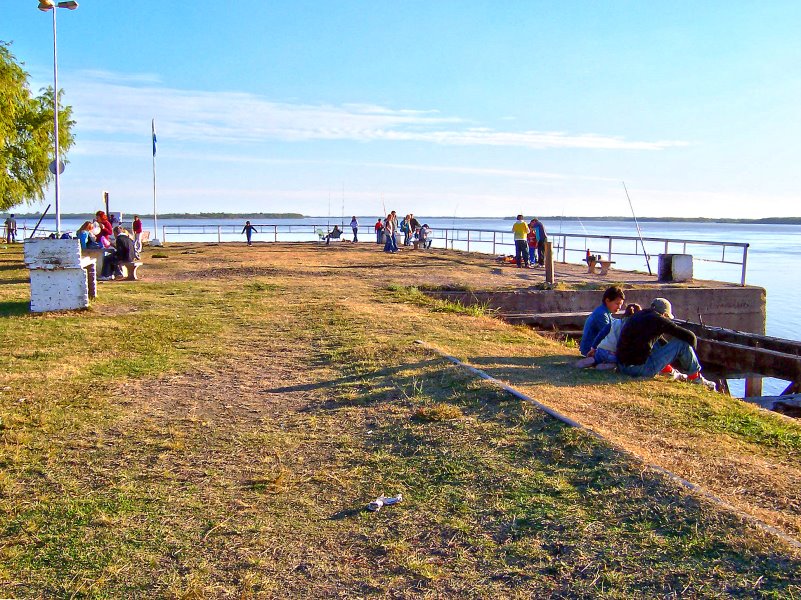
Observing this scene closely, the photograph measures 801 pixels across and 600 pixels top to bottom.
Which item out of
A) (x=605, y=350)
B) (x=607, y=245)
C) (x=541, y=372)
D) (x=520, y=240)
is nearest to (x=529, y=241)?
(x=520, y=240)

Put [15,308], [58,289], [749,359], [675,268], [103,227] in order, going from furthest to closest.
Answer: [675,268], [103,227], [749,359], [15,308], [58,289]

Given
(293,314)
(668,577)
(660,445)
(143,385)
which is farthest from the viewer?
(293,314)

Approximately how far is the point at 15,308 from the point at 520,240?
15.4m

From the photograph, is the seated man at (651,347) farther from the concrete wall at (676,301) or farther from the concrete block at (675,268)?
the concrete block at (675,268)

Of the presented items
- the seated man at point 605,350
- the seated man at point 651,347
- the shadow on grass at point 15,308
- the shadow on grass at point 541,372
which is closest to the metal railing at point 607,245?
the seated man at point 605,350

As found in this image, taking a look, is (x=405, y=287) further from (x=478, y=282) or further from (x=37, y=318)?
(x=37, y=318)

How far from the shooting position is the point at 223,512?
14.5 ft

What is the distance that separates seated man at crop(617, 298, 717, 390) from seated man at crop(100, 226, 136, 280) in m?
12.3

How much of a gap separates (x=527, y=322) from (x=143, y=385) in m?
9.26

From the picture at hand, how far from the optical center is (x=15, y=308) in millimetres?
11648

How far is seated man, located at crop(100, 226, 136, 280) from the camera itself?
55.0 feet

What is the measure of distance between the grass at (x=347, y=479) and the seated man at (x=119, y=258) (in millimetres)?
7805

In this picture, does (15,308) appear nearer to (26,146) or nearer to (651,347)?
(651,347)

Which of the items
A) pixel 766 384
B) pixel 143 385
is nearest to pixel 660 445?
pixel 143 385
